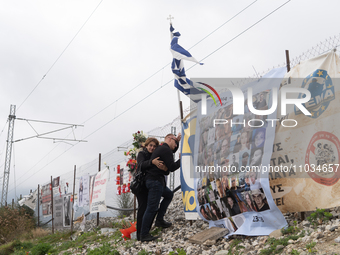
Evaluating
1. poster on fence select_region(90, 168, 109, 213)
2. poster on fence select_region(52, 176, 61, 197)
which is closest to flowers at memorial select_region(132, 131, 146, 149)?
poster on fence select_region(90, 168, 109, 213)

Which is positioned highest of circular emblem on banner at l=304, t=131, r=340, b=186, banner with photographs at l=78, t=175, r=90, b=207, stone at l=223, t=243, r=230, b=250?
circular emblem on banner at l=304, t=131, r=340, b=186

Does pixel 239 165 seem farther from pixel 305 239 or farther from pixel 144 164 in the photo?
pixel 144 164

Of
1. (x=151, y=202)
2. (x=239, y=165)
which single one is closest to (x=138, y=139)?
(x=151, y=202)

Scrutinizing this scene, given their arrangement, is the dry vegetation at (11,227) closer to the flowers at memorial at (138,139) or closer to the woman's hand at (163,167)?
the flowers at memorial at (138,139)

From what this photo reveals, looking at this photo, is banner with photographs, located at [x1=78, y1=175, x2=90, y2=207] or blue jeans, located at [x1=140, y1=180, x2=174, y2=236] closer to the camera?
blue jeans, located at [x1=140, y1=180, x2=174, y2=236]

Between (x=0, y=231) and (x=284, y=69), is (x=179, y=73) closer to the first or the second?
(x=284, y=69)

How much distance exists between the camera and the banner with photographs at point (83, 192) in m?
10.2

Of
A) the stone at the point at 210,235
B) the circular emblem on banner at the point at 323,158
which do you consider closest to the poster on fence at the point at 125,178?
the stone at the point at 210,235

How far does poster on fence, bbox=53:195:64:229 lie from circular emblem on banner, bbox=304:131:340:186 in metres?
11.2

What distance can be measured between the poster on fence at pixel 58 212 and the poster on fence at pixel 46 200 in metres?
1.69

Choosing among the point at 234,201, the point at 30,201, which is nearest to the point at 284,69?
the point at 234,201

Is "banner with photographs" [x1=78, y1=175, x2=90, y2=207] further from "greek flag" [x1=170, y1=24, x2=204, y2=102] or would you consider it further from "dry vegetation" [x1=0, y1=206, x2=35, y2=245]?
"greek flag" [x1=170, y1=24, x2=204, y2=102]

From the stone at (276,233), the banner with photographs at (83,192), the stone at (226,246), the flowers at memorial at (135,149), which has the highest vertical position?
the flowers at memorial at (135,149)

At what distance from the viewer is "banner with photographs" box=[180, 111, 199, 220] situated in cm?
580
